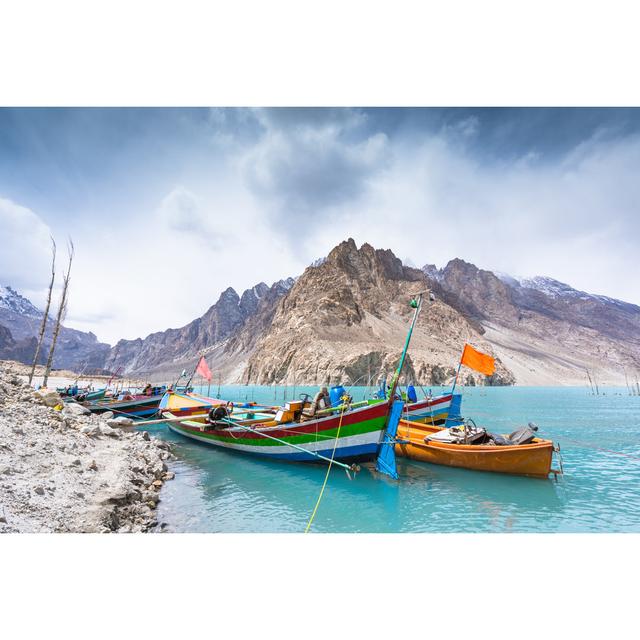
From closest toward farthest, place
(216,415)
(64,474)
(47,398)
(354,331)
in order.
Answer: (64,474) → (47,398) → (216,415) → (354,331)

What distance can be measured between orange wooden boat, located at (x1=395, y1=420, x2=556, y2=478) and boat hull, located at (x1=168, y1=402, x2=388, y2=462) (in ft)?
4.57

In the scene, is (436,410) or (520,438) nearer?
(520,438)

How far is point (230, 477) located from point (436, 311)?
149 meters

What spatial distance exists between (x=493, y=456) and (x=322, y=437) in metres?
5.37

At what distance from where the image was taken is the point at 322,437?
1156cm

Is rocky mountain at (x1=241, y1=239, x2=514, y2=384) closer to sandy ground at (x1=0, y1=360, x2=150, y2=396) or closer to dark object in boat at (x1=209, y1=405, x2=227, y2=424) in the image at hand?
sandy ground at (x1=0, y1=360, x2=150, y2=396)

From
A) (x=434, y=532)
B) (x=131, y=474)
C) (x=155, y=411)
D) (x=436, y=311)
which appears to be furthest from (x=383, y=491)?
(x=436, y=311)

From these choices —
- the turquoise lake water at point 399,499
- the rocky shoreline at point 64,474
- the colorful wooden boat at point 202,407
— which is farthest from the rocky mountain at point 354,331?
the rocky shoreline at point 64,474

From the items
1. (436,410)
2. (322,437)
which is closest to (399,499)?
(322,437)

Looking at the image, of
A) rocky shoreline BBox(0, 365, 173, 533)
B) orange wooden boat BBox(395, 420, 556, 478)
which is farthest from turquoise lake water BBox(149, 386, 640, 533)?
rocky shoreline BBox(0, 365, 173, 533)

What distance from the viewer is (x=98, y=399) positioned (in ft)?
90.9

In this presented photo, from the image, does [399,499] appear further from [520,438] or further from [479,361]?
[479,361]

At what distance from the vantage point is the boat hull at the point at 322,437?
1064 centimetres
